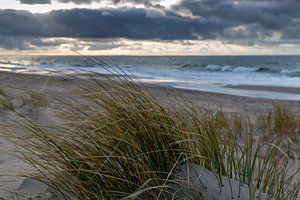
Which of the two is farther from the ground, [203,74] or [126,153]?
[126,153]

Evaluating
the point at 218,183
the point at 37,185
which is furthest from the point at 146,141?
the point at 37,185

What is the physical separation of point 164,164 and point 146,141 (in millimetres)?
156

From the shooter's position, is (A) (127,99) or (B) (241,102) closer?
(A) (127,99)

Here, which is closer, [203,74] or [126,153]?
[126,153]

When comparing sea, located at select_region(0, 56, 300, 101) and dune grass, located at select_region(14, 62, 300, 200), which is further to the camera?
sea, located at select_region(0, 56, 300, 101)

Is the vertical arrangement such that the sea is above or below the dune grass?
below

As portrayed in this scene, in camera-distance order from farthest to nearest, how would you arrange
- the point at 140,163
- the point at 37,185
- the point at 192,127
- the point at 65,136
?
the point at 37,185
the point at 192,127
the point at 65,136
the point at 140,163

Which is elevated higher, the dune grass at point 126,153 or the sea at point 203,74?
the dune grass at point 126,153

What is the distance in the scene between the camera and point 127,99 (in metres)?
2.35

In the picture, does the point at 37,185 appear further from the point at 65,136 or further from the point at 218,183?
the point at 218,183

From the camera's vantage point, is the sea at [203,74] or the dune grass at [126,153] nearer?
the dune grass at [126,153]

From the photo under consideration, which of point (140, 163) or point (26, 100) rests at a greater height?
point (140, 163)

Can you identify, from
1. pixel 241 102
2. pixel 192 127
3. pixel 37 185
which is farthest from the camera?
pixel 241 102

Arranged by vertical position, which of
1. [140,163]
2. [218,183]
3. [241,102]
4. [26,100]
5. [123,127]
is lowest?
[241,102]
